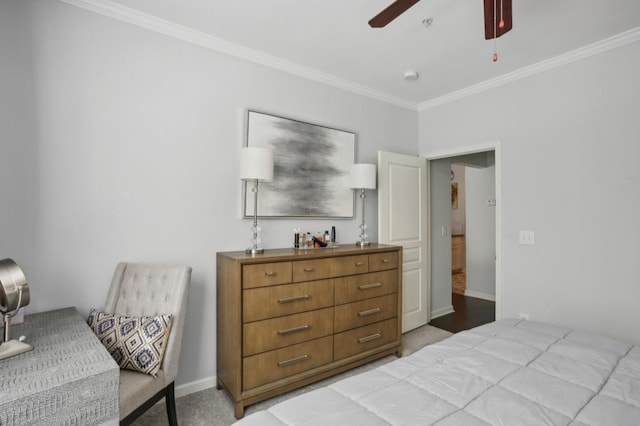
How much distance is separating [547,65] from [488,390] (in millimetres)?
2966

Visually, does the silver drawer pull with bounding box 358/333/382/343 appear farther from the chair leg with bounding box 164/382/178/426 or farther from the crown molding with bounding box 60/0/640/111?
the crown molding with bounding box 60/0/640/111

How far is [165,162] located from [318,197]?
1.35 m

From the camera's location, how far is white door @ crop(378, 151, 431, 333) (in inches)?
138

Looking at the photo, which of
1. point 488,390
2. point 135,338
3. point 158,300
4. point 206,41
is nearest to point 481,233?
point 488,390

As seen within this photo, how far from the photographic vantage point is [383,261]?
9.81 ft

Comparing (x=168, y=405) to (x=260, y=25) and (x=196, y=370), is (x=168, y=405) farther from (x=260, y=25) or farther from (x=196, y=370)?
(x=260, y=25)

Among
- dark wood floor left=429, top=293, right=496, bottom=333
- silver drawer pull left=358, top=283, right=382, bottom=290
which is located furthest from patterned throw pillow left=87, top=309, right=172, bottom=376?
dark wood floor left=429, top=293, right=496, bottom=333

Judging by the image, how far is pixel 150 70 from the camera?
7.54ft

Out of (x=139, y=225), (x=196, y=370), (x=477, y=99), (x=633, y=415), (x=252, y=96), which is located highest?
(x=477, y=99)

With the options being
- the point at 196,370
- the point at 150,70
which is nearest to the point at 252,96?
the point at 150,70

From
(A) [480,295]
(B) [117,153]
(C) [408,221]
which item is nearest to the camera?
(B) [117,153]

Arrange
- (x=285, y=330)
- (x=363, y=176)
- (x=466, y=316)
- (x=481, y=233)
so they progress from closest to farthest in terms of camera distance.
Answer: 1. (x=285, y=330)
2. (x=363, y=176)
3. (x=466, y=316)
4. (x=481, y=233)

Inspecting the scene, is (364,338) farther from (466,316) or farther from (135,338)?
(466,316)

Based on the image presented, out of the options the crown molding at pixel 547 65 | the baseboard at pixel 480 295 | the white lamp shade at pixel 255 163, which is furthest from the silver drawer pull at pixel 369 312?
the baseboard at pixel 480 295
